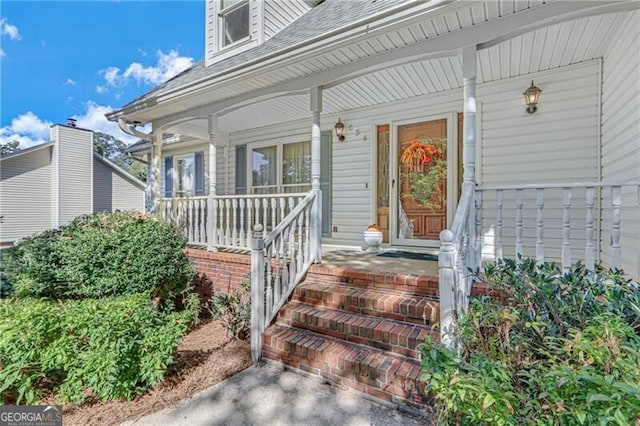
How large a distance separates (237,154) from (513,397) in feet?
24.6

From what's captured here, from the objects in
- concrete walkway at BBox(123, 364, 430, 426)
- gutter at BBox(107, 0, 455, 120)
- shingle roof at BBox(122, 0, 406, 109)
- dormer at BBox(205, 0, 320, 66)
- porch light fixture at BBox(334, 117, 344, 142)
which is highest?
dormer at BBox(205, 0, 320, 66)

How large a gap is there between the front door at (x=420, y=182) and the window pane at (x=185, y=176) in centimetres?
584

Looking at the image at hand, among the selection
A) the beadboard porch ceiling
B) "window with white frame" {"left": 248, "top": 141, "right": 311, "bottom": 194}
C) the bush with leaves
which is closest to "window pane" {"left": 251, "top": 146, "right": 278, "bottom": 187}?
"window with white frame" {"left": 248, "top": 141, "right": 311, "bottom": 194}

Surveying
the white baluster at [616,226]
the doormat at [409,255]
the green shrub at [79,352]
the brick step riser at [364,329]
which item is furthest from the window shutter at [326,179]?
the white baluster at [616,226]

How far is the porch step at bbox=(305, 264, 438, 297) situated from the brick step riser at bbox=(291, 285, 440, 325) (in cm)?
11

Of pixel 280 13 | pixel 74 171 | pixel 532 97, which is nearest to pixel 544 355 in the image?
pixel 532 97

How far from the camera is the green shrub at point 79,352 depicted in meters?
2.38

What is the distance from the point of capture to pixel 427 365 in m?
1.72

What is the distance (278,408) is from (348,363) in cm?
66

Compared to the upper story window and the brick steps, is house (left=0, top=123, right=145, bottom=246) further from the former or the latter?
the brick steps

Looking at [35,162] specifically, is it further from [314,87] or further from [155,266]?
[314,87]

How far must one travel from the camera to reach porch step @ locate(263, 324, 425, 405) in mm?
2492

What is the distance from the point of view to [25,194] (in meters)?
14.3

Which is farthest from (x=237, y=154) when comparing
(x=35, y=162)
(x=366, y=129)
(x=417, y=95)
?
(x=35, y=162)
